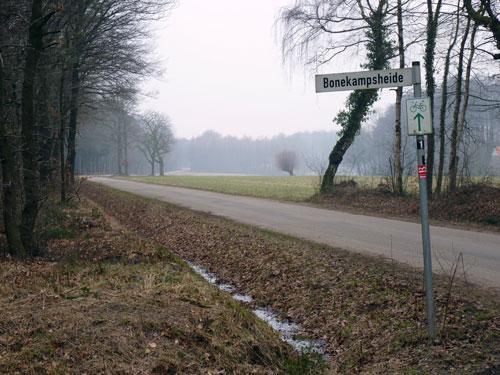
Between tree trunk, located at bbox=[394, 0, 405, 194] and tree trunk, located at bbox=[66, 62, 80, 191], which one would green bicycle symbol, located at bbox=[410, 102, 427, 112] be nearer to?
tree trunk, located at bbox=[394, 0, 405, 194]

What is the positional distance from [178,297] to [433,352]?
351cm

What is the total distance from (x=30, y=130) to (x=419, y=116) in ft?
27.9

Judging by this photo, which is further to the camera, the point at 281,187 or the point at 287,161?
the point at 287,161

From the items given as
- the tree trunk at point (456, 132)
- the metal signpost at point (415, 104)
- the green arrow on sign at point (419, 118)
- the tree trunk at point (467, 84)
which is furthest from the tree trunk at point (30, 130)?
the tree trunk at point (467, 84)

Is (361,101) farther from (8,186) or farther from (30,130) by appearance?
(8,186)

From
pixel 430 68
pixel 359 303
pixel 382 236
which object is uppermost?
pixel 430 68

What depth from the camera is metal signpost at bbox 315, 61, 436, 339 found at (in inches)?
217

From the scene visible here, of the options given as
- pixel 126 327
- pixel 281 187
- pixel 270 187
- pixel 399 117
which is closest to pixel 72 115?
pixel 399 117

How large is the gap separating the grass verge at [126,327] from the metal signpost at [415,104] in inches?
73.6

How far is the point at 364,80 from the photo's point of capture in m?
5.99

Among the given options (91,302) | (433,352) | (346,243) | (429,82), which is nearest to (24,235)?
(91,302)

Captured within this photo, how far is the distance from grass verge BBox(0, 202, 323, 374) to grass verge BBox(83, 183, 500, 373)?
0.95m

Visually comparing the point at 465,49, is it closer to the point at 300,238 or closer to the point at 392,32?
the point at 392,32

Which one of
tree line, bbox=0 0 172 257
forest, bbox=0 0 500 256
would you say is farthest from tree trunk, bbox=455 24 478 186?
tree line, bbox=0 0 172 257
